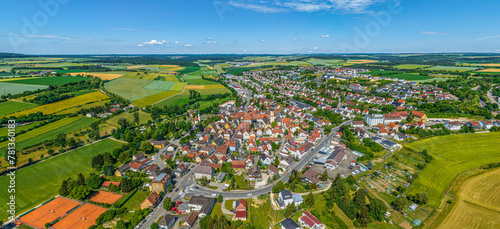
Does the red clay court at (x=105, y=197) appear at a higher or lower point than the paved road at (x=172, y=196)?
higher

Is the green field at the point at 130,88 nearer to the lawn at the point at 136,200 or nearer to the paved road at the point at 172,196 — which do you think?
the paved road at the point at 172,196

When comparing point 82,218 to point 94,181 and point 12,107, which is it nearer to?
point 94,181

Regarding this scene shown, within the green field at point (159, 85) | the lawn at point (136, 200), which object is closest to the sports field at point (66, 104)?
the green field at point (159, 85)

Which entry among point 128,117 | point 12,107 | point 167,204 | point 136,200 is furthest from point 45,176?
point 12,107

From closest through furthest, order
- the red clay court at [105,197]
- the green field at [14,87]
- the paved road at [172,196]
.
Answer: the paved road at [172,196] → the red clay court at [105,197] → the green field at [14,87]

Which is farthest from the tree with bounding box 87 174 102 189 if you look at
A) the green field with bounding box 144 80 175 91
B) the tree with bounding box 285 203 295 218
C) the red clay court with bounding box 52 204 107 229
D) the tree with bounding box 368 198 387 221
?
the green field with bounding box 144 80 175 91
